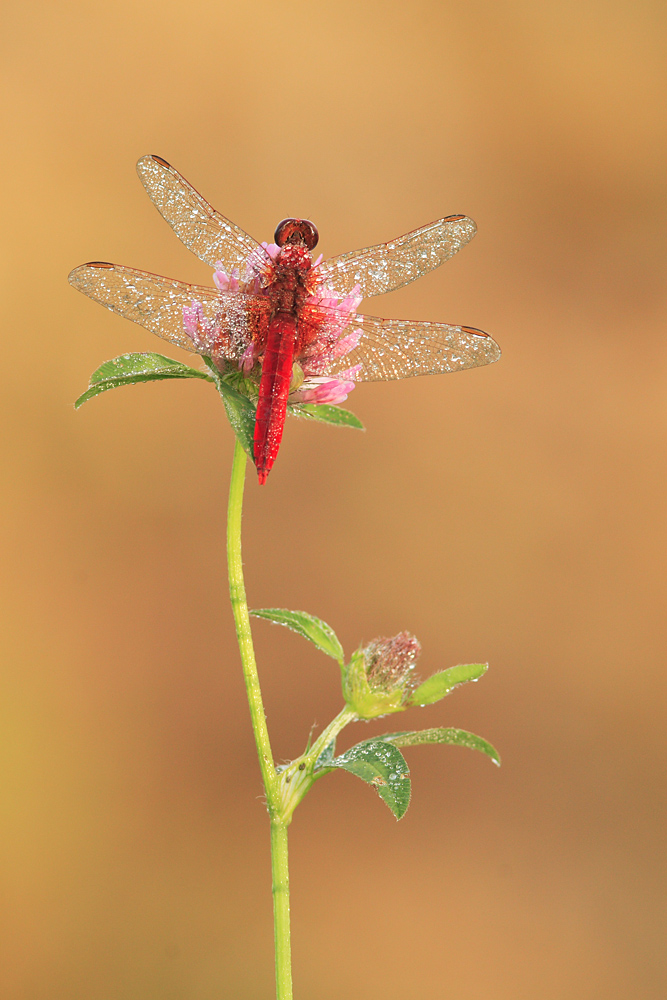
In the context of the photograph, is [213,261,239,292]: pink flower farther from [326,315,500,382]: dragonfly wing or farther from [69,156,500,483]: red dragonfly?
[326,315,500,382]: dragonfly wing

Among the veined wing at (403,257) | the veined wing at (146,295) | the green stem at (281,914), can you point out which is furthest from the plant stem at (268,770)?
the veined wing at (403,257)

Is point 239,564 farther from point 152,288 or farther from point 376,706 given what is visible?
point 152,288

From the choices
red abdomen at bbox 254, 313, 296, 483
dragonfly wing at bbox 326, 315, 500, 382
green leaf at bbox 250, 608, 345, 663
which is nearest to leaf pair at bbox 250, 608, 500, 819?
green leaf at bbox 250, 608, 345, 663

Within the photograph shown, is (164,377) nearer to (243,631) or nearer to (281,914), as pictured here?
(243,631)

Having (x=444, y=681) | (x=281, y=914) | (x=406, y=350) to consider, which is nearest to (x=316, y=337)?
(x=406, y=350)

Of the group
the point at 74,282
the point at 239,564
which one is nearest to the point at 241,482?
the point at 239,564

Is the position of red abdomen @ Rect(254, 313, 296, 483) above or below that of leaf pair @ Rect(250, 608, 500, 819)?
above
